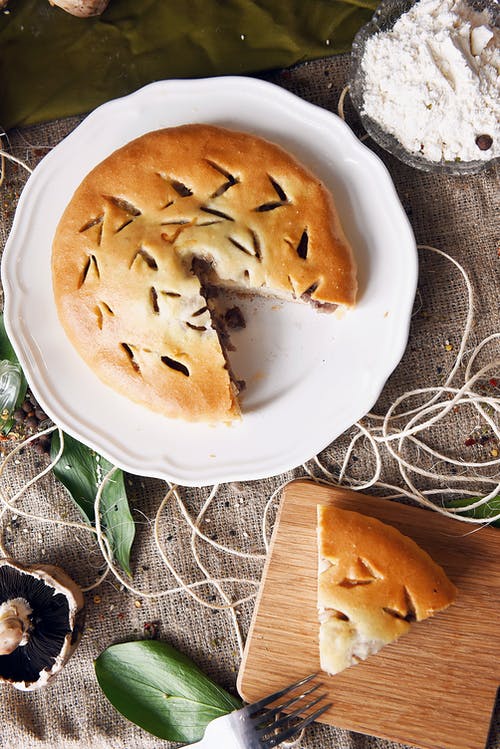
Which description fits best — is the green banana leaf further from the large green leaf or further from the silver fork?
the silver fork

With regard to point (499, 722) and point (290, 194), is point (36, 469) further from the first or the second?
point (499, 722)

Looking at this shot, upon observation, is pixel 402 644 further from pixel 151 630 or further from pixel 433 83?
pixel 433 83

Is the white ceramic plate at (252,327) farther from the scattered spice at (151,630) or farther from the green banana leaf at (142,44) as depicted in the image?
the scattered spice at (151,630)

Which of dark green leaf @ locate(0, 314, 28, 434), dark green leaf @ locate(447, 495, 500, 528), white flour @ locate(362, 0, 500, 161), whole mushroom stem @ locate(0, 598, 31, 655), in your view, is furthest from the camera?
dark green leaf @ locate(0, 314, 28, 434)

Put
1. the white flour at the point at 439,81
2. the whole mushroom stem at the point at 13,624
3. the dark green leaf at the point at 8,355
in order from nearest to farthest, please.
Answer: the white flour at the point at 439,81, the whole mushroom stem at the point at 13,624, the dark green leaf at the point at 8,355

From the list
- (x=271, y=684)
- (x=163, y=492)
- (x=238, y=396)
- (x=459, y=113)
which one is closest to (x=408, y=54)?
(x=459, y=113)

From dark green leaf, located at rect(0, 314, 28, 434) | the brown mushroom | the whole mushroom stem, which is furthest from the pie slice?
the brown mushroom

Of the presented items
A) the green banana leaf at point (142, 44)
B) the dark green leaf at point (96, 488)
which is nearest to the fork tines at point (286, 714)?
the dark green leaf at point (96, 488)
